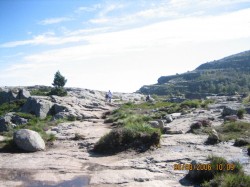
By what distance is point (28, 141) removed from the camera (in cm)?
1977

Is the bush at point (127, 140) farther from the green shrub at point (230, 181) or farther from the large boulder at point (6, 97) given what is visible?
the large boulder at point (6, 97)

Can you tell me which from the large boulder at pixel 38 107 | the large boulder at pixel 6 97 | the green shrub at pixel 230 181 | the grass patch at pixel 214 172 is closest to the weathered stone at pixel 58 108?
the large boulder at pixel 38 107

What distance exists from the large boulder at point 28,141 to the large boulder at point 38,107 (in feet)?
49.3

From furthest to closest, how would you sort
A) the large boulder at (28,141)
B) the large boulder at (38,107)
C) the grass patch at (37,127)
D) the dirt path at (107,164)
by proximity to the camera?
the large boulder at (38,107)
the grass patch at (37,127)
the large boulder at (28,141)
the dirt path at (107,164)

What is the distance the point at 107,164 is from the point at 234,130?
10599mm

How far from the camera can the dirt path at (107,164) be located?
1370 centimetres

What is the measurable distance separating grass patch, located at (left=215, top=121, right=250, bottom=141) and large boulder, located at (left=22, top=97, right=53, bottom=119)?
2078cm

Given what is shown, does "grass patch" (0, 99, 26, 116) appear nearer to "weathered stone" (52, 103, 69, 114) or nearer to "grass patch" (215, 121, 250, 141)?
"weathered stone" (52, 103, 69, 114)

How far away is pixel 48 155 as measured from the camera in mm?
18578

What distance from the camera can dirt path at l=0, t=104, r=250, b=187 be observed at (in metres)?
13.7

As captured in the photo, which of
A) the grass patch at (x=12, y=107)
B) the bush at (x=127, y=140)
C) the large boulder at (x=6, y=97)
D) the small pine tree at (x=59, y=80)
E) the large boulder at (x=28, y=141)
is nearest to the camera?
the bush at (x=127, y=140)

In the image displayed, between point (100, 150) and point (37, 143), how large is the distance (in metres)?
4.18

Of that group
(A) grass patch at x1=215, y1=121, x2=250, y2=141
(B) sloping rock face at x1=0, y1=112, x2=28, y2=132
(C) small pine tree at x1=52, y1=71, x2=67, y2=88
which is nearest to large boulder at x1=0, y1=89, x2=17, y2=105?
(C) small pine tree at x1=52, y1=71, x2=67, y2=88

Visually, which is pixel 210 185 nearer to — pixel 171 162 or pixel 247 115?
pixel 171 162
